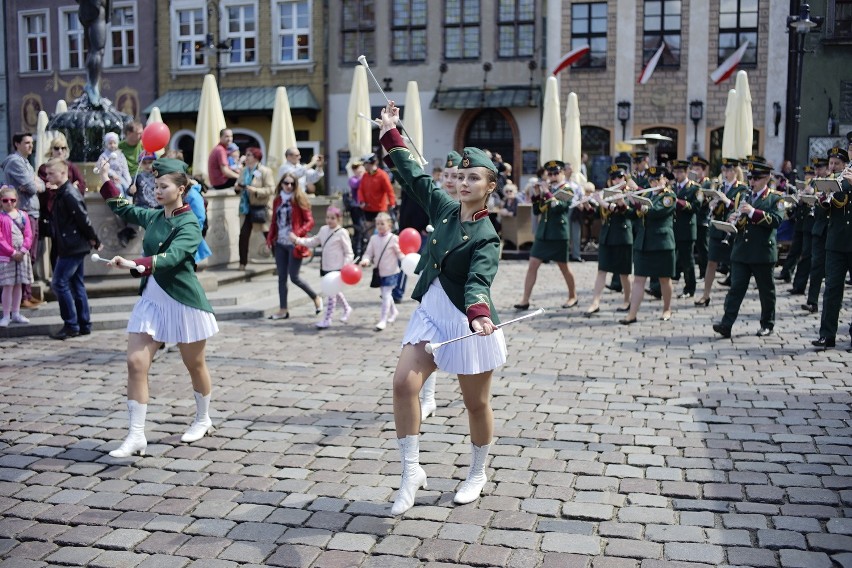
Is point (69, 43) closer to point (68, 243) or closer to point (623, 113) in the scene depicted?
point (623, 113)

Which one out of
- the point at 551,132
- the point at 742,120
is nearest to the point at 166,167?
the point at 551,132

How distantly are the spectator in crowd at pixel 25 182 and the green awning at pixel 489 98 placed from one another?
19190 millimetres

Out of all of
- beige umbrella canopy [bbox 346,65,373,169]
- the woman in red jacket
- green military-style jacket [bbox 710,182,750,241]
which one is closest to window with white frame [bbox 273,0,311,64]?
beige umbrella canopy [bbox 346,65,373,169]

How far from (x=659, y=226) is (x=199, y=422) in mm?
6899

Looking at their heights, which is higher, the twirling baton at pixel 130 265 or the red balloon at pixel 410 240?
the twirling baton at pixel 130 265

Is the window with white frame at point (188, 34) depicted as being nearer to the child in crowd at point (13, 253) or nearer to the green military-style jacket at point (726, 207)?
the child in crowd at point (13, 253)

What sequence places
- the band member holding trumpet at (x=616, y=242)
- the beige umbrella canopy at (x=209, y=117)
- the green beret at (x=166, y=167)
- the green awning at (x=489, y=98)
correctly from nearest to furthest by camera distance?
the green beret at (x=166, y=167) < the band member holding trumpet at (x=616, y=242) < the beige umbrella canopy at (x=209, y=117) < the green awning at (x=489, y=98)

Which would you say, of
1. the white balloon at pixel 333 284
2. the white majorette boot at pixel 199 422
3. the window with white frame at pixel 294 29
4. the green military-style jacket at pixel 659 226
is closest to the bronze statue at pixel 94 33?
the white balloon at pixel 333 284

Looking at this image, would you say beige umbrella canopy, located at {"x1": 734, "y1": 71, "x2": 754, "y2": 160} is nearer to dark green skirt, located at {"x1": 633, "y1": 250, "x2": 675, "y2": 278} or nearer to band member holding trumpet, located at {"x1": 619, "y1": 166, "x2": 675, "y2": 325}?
band member holding trumpet, located at {"x1": 619, "y1": 166, "x2": 675, "y2": 325}

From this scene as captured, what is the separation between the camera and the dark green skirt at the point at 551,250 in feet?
42.4

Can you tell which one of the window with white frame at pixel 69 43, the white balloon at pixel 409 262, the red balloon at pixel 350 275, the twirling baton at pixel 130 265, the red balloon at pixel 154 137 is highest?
the window with white frame at pixel 69 43

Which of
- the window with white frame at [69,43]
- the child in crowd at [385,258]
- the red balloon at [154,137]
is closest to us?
the red balloon at [154,137]

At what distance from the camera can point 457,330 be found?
210 inches

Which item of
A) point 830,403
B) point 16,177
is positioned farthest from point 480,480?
point 16,177
